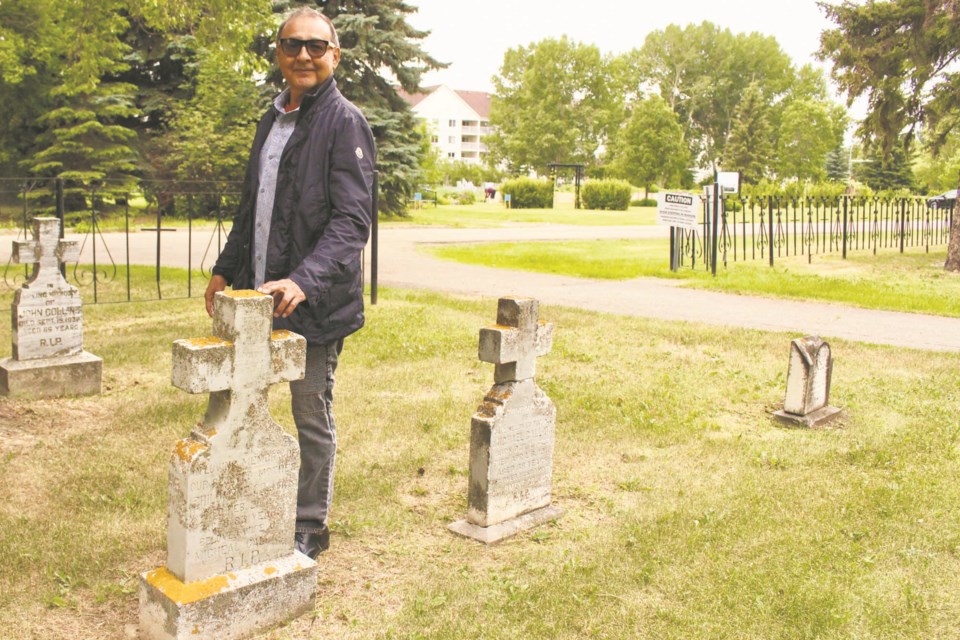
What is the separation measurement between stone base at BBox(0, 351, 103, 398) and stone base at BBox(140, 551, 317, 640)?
12.7 feet

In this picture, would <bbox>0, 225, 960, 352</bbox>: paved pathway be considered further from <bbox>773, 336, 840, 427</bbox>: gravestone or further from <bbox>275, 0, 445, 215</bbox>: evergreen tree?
<bbox>275, 0, 445, 215</bbox>: evergreen tree

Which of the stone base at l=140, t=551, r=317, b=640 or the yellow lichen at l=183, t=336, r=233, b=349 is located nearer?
the yellow lichen at l=183, t=336, r=233, b=349

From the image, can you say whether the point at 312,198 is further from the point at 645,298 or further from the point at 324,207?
the point at 645,298

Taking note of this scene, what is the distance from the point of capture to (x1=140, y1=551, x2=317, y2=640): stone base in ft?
9.68

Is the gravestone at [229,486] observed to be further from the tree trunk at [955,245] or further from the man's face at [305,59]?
the tree trunk at [955,245]

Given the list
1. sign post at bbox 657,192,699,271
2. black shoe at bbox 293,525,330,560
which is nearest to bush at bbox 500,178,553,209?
sign post at bbox 657,192,699,271

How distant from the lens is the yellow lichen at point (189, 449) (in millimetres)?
2924

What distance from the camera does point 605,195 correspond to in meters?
45.0

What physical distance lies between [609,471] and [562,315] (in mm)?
5383

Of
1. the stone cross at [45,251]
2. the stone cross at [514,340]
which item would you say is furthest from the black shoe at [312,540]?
the stone cross at [45,251]

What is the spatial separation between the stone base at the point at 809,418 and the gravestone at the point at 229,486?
3.96 metres

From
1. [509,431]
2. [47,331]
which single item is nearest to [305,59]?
[509,431]

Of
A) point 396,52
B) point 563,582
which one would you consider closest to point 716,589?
point 563,582

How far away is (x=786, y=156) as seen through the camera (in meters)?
71.3
